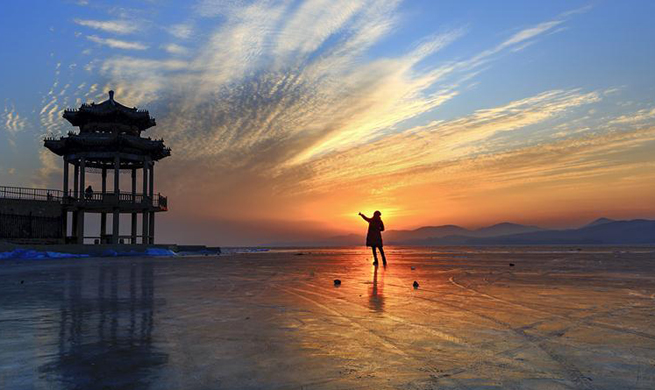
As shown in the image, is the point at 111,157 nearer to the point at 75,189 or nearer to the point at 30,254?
the point at 75,189

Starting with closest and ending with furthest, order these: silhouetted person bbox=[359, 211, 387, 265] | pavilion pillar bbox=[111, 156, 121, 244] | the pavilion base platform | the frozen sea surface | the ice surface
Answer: the frozen sea surface
silhouetted person bbox=[359, 211, 387, 265]
the ice surface
the pavilion base platform
pavilion pillar bbox=[111, 156, 121, 244]

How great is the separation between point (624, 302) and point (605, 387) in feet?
18.7

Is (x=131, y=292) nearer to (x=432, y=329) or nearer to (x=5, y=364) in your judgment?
(x=5, y=364)

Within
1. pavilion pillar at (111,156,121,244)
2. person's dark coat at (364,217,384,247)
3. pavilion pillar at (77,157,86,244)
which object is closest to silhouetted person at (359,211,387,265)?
person's dark coat at (364,217,384,247)

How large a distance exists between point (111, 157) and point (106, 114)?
436 cm

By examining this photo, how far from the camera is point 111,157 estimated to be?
124 ft

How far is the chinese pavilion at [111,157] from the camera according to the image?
123ft

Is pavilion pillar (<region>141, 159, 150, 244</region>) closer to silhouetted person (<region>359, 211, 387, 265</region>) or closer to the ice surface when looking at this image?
the ice surface

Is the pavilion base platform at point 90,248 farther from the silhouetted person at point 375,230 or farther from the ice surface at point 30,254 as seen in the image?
the silhouetted person at point 375,230

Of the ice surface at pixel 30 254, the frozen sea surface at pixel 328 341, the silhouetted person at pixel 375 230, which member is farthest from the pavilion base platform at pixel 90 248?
the frozen sea surface at pixel 328 341

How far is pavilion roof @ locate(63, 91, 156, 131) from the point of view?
39312mm

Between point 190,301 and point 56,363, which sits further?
point 190,301

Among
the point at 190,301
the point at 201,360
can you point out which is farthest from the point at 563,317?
the point at 190,301

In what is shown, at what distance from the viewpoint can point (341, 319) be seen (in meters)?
6.14
